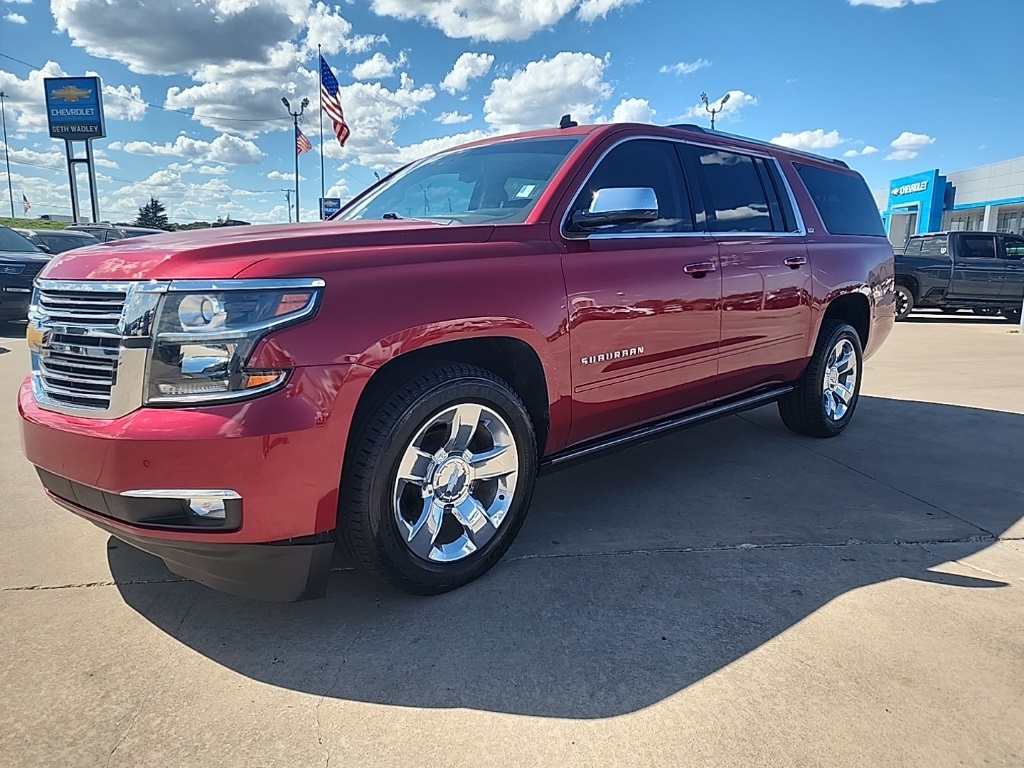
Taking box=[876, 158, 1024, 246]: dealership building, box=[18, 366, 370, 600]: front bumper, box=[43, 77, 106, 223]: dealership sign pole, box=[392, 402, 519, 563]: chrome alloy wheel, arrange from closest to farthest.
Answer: box=[18, 366, 370, 600]: front bumper, box=[392, 402, 519, 563]: chrome alloy wheel, box=[43, 77, 106, 223]: dealership sign pole, box=[876, 158, 1024, 246]: dealership building

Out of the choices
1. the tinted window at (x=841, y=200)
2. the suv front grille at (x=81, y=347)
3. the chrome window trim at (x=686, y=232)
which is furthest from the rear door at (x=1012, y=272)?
the suv front grille at (x=81, y=347)

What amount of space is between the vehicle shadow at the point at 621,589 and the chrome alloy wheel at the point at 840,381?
0.70 meters

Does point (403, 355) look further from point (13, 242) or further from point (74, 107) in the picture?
point (74, 107)

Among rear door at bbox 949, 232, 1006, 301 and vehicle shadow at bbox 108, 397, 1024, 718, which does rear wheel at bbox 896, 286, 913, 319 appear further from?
vehicle shadow at bbox 108, 397, 1024, 718

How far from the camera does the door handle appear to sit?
3.67 m

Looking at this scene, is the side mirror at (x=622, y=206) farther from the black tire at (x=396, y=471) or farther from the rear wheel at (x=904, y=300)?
the rear wheel at (x=904, y=300)

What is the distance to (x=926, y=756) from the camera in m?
1.97

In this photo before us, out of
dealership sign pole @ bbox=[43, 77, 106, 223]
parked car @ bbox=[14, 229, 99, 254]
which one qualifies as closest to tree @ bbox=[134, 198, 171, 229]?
dealership sign pole @ bbox=[43, 77, 106, 223]

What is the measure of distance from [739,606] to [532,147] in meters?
2.36

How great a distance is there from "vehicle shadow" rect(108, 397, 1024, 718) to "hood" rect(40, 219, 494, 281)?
1272mm

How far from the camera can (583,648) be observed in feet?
8.15

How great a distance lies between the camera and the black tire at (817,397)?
4.97 metres

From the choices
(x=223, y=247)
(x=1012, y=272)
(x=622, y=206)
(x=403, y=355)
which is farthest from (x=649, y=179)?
(x=1012, y=272)

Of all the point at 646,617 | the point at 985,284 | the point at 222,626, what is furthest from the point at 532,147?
the point at 985,284
